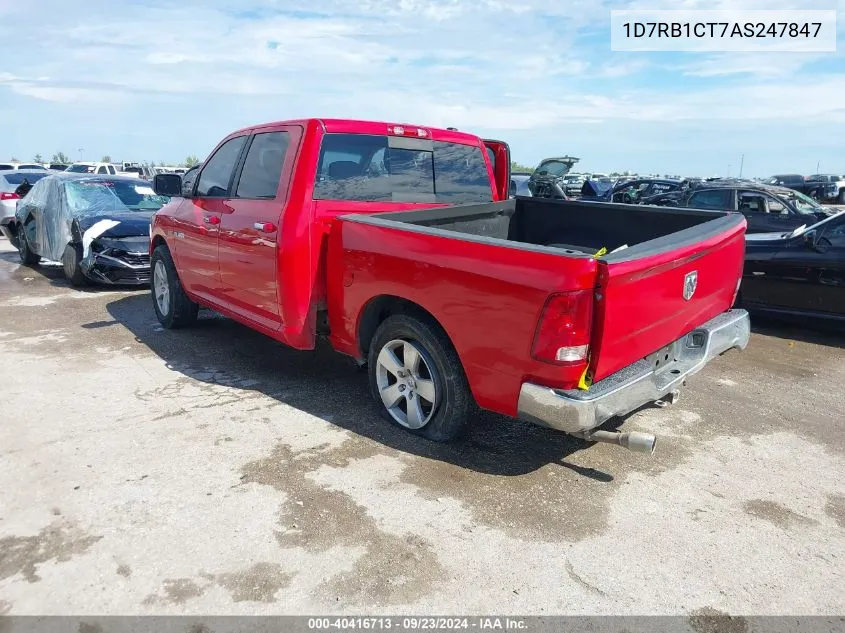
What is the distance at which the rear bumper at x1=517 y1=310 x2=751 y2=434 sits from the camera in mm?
3031

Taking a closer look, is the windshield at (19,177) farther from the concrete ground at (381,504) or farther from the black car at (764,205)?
the black car at (764,205)

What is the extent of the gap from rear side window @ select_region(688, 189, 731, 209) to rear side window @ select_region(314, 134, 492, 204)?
7.20 meters

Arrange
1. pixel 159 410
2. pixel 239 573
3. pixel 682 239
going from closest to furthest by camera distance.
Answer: pixel 239 573, pixel 682 239, pixel 159 410

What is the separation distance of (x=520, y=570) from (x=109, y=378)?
3.80 meters

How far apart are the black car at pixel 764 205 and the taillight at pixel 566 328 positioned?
8.92 meters

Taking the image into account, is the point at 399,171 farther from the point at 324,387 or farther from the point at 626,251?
the point at 626,251

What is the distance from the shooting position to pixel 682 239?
3533 millimetres

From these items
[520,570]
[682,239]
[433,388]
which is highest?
[682,239]

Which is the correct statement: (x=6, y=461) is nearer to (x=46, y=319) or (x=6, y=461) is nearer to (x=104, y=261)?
(x=46, y=319)

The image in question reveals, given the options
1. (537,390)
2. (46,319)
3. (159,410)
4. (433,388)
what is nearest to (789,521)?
(537,390)

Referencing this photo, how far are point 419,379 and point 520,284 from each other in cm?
111

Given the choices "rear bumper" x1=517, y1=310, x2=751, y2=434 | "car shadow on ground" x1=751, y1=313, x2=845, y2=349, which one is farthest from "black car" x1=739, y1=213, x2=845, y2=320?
"rear bumper" x1=517, y1=310, x2=751, y2=434

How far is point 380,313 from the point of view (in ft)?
13.8

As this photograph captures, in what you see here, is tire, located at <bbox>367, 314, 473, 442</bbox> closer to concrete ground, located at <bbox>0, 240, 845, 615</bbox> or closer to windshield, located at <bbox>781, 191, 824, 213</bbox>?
concrete ground, located at <bbox>0, 240, 845, 615</bbox>
